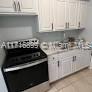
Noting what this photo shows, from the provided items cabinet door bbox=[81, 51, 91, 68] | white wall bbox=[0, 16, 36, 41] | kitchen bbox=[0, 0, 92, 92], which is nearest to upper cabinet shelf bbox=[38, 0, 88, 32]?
kitchen bbox=[0, 0, 92, 92]

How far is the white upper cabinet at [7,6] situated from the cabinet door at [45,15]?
1.81 ft

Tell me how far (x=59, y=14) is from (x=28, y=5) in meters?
0.78

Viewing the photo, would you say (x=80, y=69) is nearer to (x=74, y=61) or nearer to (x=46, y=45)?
(x=74, y=61)

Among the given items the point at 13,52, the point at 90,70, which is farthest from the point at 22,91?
the point at 90,70

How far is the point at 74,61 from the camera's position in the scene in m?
2.50

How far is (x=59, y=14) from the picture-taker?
7.19 feet

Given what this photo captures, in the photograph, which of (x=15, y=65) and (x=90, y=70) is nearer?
(x=15, y=65)

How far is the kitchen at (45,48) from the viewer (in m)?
1.65

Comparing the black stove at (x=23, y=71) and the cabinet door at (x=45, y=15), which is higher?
the cabinet door at (x=45, y=15)

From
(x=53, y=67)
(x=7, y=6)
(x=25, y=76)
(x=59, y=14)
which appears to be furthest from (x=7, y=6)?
(x=53, y=67)

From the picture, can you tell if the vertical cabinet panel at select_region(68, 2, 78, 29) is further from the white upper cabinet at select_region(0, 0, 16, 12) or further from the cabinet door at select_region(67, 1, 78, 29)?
the white upper cabinet at select_region(0, 0, 16, 12)

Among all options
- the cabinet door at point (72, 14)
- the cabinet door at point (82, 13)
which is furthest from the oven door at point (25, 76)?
the cabinet door at point (82, 13)

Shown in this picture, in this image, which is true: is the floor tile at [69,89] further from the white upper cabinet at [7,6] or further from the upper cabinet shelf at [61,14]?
the white upper cabinet at [7,6]

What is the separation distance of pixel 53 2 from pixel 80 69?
2022 mm
